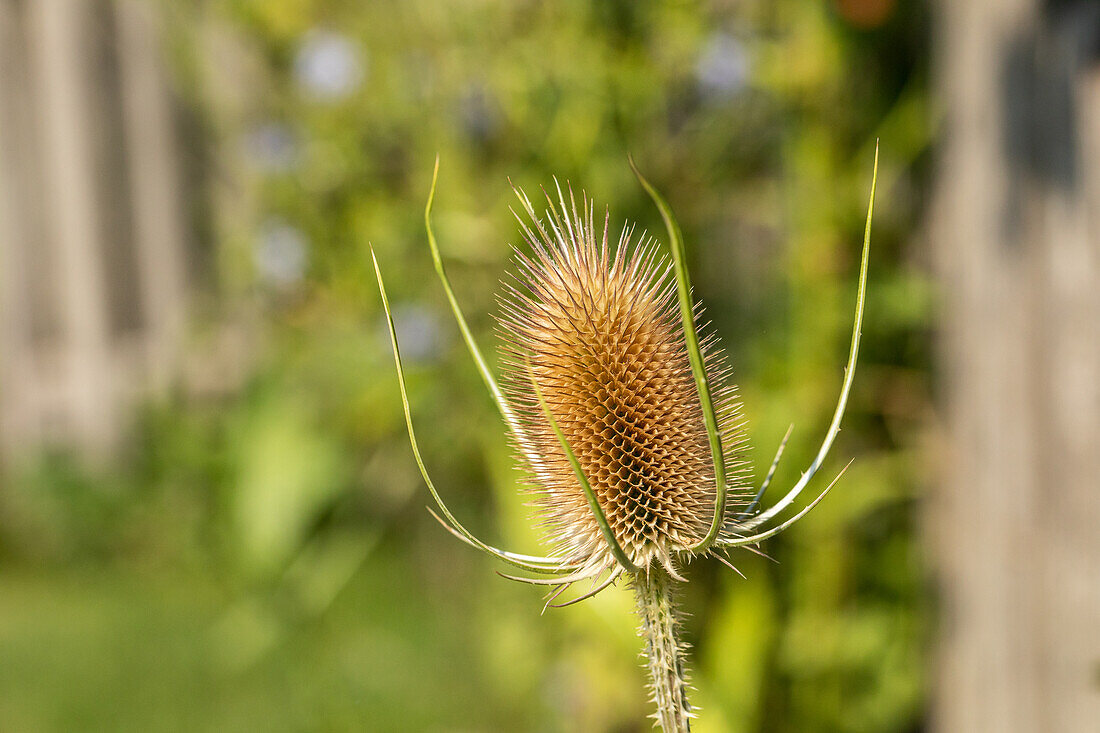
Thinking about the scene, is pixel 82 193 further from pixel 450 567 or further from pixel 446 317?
pixel 450 567

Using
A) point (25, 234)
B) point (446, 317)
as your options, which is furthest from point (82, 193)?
point (446, 317)

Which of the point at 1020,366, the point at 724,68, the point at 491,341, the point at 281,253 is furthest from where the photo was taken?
the point at 281,253

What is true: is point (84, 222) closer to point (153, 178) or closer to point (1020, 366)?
point (153, 178)

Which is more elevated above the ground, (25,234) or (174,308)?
(25,234)

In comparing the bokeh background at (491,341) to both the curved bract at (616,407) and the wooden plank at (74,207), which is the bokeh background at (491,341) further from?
the curved bract at (616,407)

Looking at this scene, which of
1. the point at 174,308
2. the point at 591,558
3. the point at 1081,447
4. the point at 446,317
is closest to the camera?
the point at 591,558

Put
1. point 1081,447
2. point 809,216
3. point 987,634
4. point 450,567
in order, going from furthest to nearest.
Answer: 1. point 450,567
2. point 809,216
3. point 987,634
4. point 1081,447

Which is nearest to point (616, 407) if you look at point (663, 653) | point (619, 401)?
point (619, 401)

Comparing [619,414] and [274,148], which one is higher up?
[274,148]
